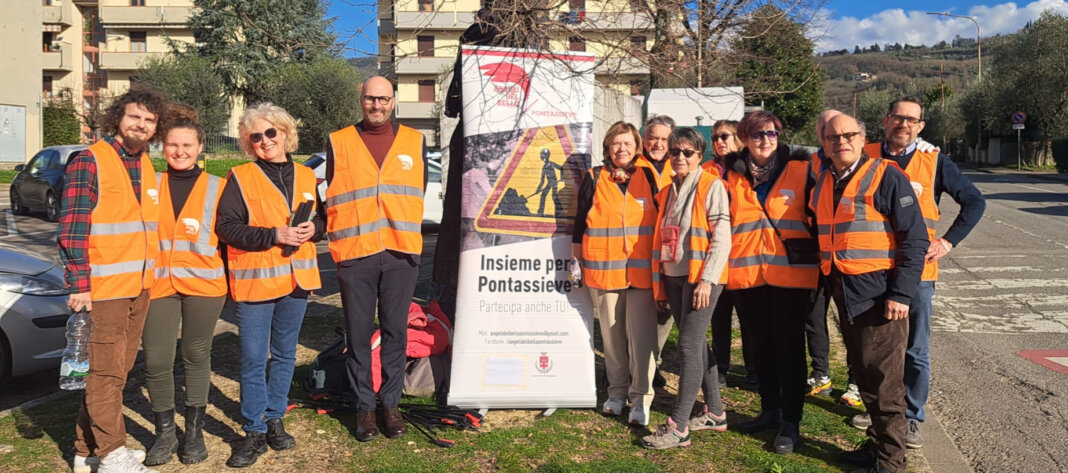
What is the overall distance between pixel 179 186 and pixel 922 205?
406 cm

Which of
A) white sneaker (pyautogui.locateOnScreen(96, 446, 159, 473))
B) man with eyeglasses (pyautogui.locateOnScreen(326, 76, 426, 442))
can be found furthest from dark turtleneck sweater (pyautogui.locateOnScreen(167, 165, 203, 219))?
white sneaker (pyautogui.locateOnScreen(96, 446, 159, 473))

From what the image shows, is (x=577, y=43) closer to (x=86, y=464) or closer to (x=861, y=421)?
(x=861, y=421)

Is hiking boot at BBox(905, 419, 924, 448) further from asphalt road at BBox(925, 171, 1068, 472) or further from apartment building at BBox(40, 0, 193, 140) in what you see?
apartment building at BBox(40, 0, 193, 140)

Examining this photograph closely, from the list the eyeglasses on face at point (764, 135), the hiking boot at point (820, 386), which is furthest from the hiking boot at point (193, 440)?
the hiking boot at point (820, 386)

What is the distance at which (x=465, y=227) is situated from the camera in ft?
16.1

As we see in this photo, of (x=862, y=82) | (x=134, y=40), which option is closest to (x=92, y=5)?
(x=134, y=40)

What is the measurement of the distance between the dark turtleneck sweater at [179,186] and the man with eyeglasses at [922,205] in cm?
394

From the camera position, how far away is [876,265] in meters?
3.74

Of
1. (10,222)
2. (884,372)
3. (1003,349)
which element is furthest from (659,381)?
(10,222)

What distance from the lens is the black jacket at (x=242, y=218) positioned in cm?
399

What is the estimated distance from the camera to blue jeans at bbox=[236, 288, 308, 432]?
13.4ft

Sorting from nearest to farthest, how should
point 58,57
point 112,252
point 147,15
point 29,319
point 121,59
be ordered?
1. point 112,252
2. point 29,319
3. point 58,57
4. point 147,15
5. point 121,59

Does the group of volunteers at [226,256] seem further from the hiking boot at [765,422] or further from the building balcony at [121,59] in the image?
the building balcony at [121,59]

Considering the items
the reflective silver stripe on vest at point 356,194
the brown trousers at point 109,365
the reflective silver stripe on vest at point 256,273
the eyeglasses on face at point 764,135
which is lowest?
the brown trousers at point 109,365
